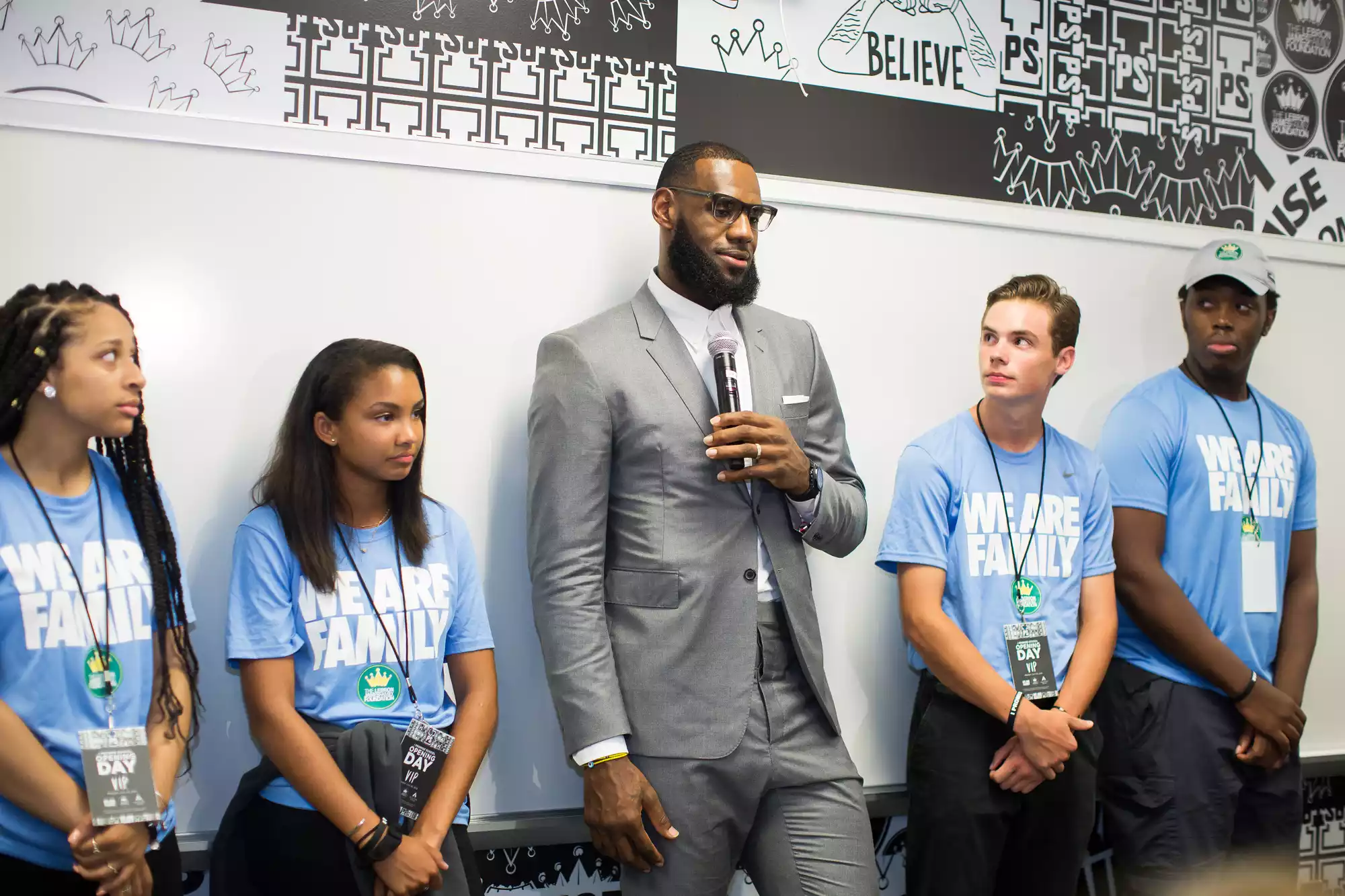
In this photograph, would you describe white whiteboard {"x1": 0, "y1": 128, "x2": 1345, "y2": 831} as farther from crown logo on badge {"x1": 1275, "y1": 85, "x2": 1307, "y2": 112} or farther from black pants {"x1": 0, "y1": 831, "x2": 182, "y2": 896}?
crown logo on badge {"x1": 1275, "y1": 85, "x2": 1307, "y2": 112}

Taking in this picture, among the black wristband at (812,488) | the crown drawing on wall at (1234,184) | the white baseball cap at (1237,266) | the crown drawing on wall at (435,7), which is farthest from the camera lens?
the crown drawing on wall at (1234,184)

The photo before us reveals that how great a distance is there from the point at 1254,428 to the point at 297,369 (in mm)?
2553

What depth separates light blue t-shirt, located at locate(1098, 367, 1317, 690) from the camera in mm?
2746

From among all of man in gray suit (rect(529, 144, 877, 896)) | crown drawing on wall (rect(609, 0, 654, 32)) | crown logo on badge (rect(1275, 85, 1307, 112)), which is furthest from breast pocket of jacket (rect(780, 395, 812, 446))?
crown logo on badge (rect(1275, 85, 1307, 112))

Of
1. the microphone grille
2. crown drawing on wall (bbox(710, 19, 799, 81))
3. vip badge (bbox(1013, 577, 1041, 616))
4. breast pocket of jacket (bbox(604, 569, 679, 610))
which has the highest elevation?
crown drawing on wall (bbox(710, 19, 799, 81))

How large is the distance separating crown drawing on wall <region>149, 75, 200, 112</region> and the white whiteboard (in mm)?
93

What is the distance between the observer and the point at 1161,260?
3.16 m

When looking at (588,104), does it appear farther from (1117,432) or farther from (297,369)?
(1117,432)

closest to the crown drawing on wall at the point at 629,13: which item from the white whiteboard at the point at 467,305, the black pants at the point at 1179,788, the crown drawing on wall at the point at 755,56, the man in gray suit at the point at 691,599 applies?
the crown drawing on wall at the point at 755,56

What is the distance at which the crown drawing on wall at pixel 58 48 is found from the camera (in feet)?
7.36

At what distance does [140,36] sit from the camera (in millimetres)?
2311

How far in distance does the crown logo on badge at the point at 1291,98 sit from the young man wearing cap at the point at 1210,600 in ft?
2.32

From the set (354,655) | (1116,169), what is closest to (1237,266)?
(1116,169)

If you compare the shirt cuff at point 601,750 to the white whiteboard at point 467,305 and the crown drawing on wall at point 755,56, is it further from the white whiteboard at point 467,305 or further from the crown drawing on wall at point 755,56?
the crown drawing on wall at point 755,56
